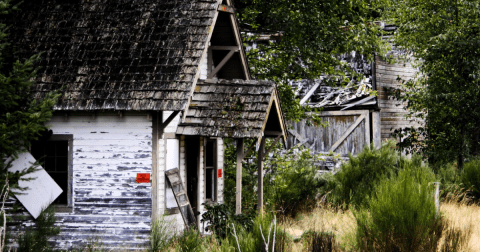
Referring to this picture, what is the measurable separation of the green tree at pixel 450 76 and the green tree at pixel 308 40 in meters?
1.47

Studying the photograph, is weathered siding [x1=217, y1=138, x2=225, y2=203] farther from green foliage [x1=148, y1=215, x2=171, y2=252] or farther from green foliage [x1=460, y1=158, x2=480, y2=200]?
green foliage [x1=460, y1=158, x2=480, y2=200]

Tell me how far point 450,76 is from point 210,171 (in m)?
7.27

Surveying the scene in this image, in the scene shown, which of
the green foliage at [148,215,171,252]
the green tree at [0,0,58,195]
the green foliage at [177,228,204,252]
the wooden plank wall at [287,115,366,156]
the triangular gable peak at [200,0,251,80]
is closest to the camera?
the green tree at [0,0,58,195]

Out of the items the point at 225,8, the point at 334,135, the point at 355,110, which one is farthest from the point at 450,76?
the point at 225,8

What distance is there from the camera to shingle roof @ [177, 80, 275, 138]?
10.5 metres

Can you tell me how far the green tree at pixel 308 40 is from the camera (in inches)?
624

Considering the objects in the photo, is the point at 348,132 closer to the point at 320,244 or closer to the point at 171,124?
the point at 171,124

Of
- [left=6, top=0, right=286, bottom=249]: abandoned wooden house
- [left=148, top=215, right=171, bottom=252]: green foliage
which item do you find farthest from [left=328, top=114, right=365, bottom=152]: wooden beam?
[left=148, top=215, right=171, bottom=252]: green foliage

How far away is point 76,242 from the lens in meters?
10.8

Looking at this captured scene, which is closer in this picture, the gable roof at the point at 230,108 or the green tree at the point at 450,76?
the gable roof at the point at 230,108

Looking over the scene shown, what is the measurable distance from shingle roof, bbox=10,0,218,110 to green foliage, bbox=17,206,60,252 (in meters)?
2.01

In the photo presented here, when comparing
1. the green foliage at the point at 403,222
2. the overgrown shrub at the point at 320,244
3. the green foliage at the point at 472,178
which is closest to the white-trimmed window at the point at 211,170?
the overgrown shrub at the point at 320,244

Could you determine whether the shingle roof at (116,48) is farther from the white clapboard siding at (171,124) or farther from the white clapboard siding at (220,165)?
the white clapboard siding at (220,165)

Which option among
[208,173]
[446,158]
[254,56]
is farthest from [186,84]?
[446,158]
